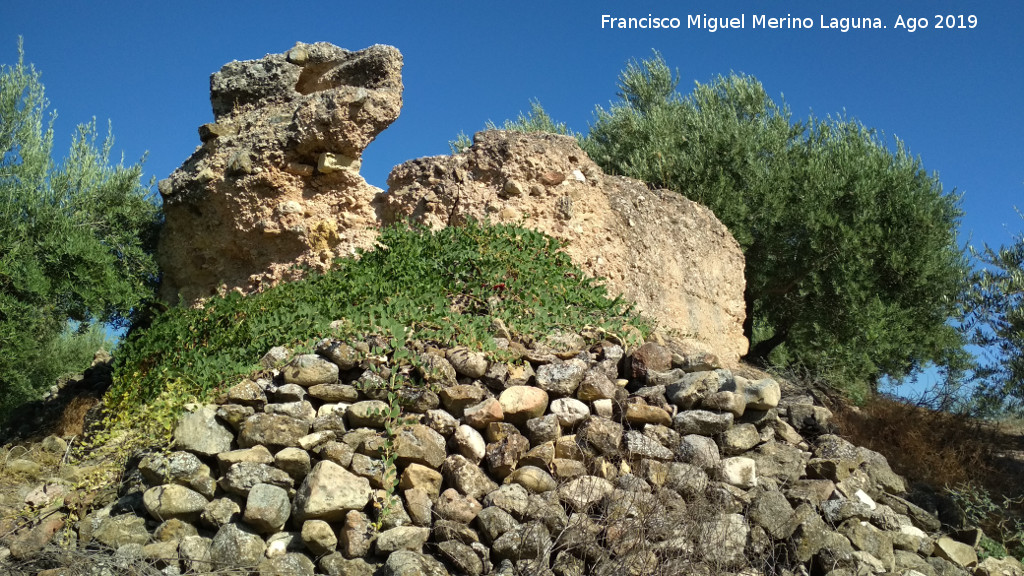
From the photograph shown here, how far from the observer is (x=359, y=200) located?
8.38 metres

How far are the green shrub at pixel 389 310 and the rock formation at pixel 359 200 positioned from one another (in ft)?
1.75

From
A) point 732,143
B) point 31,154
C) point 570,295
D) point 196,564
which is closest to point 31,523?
point 196,564

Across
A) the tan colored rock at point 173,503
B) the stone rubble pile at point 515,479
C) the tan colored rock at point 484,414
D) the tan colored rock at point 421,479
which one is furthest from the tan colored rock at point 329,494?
the tan colored rock at point 484,414

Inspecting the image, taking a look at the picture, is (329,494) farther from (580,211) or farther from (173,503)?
(580,211)

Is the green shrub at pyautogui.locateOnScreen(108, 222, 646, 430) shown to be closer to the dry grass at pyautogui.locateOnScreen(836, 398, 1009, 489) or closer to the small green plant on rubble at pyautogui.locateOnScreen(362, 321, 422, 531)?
the small green plant on rubble at pyautogui.locateOnScreen(362, 321, 422, 531)

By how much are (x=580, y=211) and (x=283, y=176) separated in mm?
2890

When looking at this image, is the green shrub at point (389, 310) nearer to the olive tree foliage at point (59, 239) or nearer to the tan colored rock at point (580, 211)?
the tan colored rock at point (580, 211)

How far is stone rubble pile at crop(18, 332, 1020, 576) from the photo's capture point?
4715 mm

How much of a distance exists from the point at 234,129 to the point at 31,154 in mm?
3127

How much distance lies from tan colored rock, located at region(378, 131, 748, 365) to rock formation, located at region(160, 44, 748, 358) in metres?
0.01

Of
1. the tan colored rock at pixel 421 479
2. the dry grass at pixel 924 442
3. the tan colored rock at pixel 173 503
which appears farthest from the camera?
the dry grass at pixel 924 442

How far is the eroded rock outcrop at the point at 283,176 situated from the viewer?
8.27 meters

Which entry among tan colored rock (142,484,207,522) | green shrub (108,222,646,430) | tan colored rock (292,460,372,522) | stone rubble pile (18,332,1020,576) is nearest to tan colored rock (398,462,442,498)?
stone rubble pile (18,332,1020,576)

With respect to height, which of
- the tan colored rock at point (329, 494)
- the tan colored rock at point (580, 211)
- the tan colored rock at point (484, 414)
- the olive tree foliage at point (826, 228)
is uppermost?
the olive tree foliage at point (826, 228)
